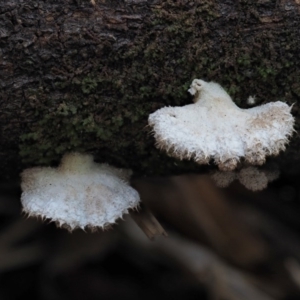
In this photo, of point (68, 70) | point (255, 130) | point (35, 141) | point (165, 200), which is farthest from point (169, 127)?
point (165, 200)

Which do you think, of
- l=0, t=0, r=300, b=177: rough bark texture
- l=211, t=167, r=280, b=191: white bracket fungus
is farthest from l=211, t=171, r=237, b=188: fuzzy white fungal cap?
l=0, t=0, r=300, b=177: rough bark texture

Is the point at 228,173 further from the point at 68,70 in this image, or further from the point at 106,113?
the point at 68,70

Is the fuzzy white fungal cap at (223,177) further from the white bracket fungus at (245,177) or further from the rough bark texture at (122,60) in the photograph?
the rough bark texture at (122,60)

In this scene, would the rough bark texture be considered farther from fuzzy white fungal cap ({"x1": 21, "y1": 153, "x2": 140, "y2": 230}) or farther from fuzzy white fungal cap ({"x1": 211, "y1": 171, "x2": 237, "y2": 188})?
fuzzy white fungal cap ({"x1": 211, "y1": 171, "x2": 237, "y2": 188})

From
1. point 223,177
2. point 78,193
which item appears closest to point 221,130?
point 223,177

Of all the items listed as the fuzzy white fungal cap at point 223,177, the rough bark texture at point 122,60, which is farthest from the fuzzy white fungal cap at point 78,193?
the fuzzy white fungal cap at point 223,177

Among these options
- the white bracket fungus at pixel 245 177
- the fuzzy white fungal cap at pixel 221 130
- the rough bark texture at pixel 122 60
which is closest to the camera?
the fuzzy white fungal cap at pixel 221 130

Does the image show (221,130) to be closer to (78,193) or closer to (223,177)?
(223,177)
